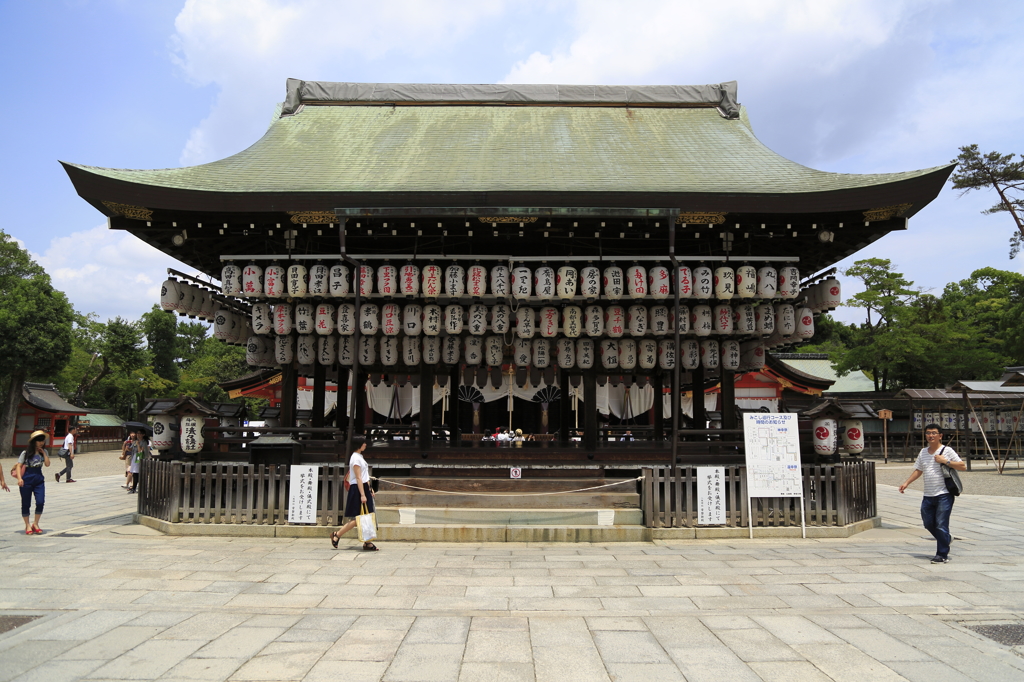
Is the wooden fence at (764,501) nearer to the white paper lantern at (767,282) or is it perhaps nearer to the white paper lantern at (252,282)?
the white paper lantern at (767,282)

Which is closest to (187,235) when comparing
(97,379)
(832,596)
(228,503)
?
(228,503)

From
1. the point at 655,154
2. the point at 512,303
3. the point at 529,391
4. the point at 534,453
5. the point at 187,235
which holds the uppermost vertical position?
the point at 655,154

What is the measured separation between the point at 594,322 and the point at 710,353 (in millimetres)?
3019

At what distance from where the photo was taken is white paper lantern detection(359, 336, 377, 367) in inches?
515

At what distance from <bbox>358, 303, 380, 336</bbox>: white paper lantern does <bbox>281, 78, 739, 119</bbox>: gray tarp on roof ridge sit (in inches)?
327

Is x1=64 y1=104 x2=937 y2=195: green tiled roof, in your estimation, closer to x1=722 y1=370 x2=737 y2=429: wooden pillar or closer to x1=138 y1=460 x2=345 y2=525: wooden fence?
x1=722 y1=370 x2=737 y2=429: wooden pillar

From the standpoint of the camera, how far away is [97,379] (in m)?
50.6

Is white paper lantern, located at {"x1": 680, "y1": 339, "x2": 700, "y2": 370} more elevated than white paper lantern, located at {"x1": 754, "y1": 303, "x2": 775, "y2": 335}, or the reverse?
white paper lantern, located at {"x1": 754, "y1": 303, "x2": 775, "y2": 335}

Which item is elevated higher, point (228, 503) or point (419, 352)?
point (419, 352)

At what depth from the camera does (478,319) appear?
12.5 metres

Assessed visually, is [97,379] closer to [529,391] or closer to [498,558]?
[529,391]

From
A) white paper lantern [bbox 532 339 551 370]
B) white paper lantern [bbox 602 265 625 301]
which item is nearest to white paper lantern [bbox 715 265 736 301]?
white paper lantern [bbox 602 265 625 301]

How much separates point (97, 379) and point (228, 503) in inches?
1978

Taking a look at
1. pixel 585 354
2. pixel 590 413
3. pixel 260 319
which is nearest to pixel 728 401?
pixel 590 413
